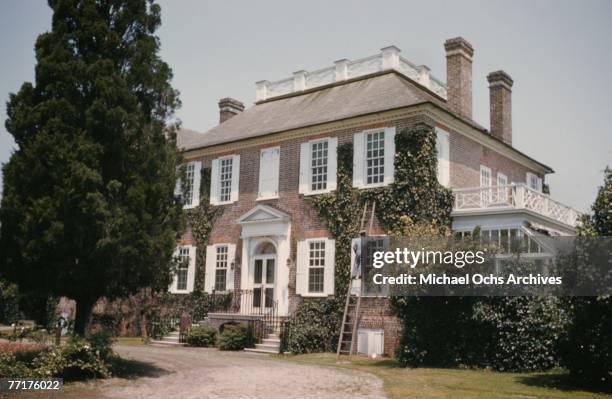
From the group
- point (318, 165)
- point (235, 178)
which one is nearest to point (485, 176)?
point (318, 165)

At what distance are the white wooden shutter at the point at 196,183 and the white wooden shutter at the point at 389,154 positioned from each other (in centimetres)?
892

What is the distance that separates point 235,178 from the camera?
23.7 meters

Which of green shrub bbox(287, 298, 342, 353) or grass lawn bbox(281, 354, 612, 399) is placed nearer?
grass lawn bbox(281, 354, 612, 399)

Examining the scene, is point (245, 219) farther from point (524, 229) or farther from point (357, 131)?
point (524, 229)

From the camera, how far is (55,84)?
12812 mm

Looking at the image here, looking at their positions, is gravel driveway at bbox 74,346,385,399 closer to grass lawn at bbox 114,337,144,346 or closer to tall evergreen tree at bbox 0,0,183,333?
tall evergreen tree at bbox 0,0,183,333

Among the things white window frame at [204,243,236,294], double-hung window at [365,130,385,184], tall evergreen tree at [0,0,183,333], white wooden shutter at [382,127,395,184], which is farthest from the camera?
white window frame at [204,243,236,294]

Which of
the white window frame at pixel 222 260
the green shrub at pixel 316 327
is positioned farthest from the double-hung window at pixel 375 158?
the white window frame at pixel 222 260

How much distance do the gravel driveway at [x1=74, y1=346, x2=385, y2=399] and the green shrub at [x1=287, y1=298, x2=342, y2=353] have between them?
2.52 metres

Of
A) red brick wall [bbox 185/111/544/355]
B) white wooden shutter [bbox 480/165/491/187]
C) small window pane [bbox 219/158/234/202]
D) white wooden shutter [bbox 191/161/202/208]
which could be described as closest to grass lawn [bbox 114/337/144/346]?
red brick wall [bbox 185/111/544/355]

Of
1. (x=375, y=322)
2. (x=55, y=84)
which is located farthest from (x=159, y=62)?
(x=375, y=322)

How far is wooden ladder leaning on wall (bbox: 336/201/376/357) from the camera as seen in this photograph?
60.0ft

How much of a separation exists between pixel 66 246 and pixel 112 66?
3942mm

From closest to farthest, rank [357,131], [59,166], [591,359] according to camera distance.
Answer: [591,359]
[59,166]
[357,131]
